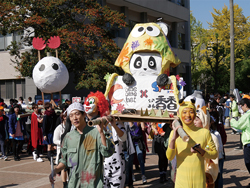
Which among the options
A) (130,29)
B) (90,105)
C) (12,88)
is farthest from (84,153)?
(130,29)

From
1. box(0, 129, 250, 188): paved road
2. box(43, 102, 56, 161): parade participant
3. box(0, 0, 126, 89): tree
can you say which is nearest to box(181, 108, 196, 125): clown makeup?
box(0, 129, 250, 188): paved road

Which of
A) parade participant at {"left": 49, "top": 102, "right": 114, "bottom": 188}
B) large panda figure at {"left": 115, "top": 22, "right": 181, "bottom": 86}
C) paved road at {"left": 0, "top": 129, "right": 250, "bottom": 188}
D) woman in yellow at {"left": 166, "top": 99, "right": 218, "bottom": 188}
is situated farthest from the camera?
large panda figure at {"left": 115, "top": 22, "right": 181, "bottom": 86}

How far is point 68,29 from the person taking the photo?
58.2 ft

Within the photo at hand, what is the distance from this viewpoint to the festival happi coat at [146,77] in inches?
366

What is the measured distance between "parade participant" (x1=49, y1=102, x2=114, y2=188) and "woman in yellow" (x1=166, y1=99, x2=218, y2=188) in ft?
2.89

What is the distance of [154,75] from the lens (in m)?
9.70

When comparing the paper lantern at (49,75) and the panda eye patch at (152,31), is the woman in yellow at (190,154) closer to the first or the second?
the panda eye patch at (152,31)

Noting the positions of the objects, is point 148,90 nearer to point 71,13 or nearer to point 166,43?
point 166,43

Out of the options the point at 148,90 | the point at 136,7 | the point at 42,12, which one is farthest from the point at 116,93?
the point at 136,7

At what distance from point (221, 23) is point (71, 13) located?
965 inches

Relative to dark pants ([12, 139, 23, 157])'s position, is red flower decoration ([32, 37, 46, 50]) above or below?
above

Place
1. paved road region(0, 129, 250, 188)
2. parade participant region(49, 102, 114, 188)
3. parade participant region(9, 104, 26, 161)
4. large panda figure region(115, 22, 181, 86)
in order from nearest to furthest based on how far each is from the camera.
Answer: parade participant region(49, 102, 114, 188) → paved road region(0, 129, 250, 188) → large panda figure region(115, 22, 181, 86) → parade participant region(9, 104, 26, 161)

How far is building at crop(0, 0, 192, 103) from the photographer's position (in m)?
22.4

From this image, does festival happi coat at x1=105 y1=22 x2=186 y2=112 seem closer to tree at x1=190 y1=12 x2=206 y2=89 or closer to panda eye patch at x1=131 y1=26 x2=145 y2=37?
panda eye patch at x1=131 y1=26 x2=145 y2=37
